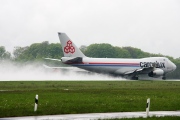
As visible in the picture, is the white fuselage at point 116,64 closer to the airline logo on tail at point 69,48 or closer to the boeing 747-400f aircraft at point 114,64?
the boeing 747-400f aircraft at point 114,64

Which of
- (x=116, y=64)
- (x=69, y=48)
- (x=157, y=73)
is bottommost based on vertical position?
(x=157, y=73)

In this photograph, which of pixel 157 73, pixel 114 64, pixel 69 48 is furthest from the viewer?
pixel 157 73

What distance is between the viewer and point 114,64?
304 ft

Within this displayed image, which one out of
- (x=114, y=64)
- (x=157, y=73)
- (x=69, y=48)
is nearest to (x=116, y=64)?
(x=114, y=64)

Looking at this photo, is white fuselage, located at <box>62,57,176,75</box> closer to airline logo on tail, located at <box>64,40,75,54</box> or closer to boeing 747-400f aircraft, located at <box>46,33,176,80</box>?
boeing 747-400f aircraft, located at <box>46,33,176,80</box>

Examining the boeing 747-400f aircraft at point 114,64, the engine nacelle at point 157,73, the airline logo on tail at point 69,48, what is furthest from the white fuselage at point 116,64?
the airline logo on tail at point 69,48

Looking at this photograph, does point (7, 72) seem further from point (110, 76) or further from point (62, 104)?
point (62, 104)

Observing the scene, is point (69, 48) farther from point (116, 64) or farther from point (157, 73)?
point (157, 73)

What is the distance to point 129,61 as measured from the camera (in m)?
96.4

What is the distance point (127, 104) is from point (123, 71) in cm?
6328

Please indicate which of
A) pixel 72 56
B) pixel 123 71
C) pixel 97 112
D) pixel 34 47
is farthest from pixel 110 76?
pixel 34 47

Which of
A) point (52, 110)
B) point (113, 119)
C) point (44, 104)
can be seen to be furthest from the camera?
point (44, 104)

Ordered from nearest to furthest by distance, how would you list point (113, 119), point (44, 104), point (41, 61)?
point (113, 119) < point (44, 104) < point (41, 61)

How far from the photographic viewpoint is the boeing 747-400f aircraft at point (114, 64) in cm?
8801
